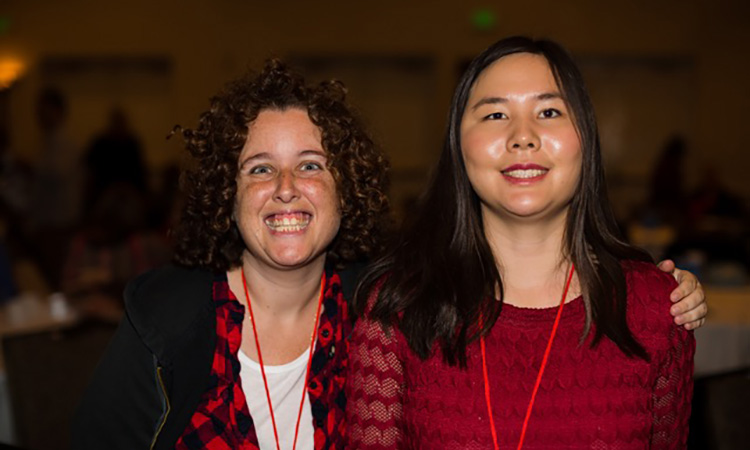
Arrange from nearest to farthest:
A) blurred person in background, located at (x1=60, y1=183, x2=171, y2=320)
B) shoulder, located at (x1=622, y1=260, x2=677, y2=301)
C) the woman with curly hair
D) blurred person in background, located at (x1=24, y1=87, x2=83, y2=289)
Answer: shoulder, located at (x1=622, y1=260, x2=677, y2=301)
the woman with curly hair
blurred person in background, located at (x1=60, y1=183, x2=171, y2=320)
blurred person in background, located at (x1=24, y1=87, x2=83, y2=289)

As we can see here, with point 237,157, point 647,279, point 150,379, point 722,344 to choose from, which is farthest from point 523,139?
point 722,344

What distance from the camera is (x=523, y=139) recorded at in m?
1.44

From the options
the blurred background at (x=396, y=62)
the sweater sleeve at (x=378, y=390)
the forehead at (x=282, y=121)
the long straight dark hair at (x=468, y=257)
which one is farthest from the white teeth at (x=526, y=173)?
the blurred background at (x=396, y=62)

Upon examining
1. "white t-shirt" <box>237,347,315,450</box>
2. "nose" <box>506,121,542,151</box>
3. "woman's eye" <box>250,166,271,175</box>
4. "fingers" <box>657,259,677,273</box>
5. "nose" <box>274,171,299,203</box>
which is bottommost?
"white t-shirt" <box>237,347,315,450</box>

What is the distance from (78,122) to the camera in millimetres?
9602

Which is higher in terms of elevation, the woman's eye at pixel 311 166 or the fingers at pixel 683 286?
the woman's eye at pixel 311 166

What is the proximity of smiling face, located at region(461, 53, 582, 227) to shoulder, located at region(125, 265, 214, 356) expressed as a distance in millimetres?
696

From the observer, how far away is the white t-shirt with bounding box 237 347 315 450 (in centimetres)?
171

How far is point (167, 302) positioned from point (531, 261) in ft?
2.69

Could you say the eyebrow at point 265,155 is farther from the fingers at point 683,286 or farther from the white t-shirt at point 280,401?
the fingers at point 683,286

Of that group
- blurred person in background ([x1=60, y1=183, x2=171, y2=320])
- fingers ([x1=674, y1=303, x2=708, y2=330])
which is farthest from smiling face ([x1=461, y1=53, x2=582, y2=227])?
A: blurred person in background ([x1=60, y1=183, x2=171, y2=320])

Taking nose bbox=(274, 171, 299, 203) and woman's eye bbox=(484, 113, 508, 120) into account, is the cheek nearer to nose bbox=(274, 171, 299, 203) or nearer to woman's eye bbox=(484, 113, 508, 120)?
woman's eye bbox=(484, 113, 508, 120)

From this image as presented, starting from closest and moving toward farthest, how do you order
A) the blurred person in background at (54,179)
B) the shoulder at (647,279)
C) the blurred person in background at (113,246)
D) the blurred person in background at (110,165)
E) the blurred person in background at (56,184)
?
the shoulder at (647,279), the blurred person in background at (113,246), the blurred person in background at (54,179), the blurred person in background at (56,184), the blurred person in background at (110,165)

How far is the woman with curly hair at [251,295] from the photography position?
1.66m
